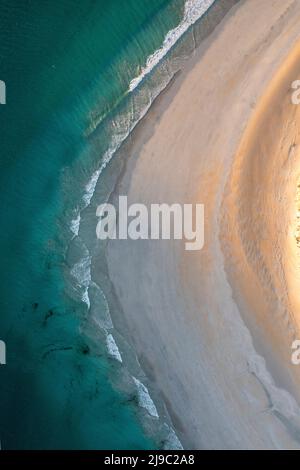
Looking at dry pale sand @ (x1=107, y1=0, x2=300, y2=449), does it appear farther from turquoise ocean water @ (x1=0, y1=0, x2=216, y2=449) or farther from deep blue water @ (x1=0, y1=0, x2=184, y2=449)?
deep blue water @ (x1=0, y1=0, x2=184, y2=449)

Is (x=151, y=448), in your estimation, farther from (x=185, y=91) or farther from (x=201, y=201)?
(x=185, y=91)

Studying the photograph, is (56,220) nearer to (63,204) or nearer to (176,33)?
(63,204)

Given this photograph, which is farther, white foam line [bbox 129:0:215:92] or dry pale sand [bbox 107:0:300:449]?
white foam line [bbox 129:0:215:92]

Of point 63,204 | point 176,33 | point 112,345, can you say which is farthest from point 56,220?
point 176,33

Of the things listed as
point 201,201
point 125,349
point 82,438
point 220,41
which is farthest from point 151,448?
point 220,41

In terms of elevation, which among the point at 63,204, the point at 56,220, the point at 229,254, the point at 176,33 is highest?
the point at 176,33

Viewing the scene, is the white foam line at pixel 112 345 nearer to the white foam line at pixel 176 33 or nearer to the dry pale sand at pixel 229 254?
the dry pale sand at pixel 229 254

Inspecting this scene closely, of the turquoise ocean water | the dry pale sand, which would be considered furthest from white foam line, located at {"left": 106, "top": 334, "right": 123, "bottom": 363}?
the dry pale sand
